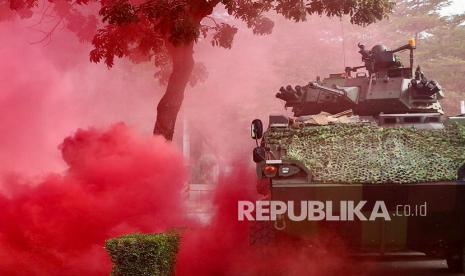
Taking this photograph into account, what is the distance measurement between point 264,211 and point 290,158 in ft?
2.53

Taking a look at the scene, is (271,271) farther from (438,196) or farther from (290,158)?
(438,196)

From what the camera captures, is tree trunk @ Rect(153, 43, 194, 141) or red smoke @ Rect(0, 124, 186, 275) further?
tree trunk @ Rect(153, 43, 194, 141)

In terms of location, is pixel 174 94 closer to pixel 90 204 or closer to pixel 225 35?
pixel 225 35

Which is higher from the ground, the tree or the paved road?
the tree

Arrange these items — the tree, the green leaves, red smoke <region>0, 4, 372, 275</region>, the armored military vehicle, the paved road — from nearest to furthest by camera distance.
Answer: the armored military vehicle, red smoke <region>0, 4, 372, 275</region>, the paved road, the tree, the green leaves

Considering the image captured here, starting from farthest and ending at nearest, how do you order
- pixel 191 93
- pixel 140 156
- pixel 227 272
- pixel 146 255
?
pixel 191 93 < pixel 140 156 < pixel 227 272 < pixel 146 255

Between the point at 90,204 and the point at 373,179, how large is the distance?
14.3ft

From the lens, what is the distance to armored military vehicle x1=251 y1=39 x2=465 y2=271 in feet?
29.2

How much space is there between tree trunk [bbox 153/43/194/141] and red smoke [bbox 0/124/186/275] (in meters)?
1.35

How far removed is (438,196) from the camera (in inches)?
348

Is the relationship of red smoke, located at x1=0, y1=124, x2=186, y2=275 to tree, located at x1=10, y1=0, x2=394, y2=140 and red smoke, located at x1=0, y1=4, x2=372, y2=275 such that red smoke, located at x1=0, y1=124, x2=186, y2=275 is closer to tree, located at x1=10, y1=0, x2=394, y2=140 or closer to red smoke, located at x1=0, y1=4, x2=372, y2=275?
red smoke, located at x1=0, y1=4, x2=372, y2=275

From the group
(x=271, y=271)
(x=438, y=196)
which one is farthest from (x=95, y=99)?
(x=438, y=196)

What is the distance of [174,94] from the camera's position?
48.1 feet

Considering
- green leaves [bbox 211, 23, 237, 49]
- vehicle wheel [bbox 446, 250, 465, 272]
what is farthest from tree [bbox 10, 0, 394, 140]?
vehicle wheel [bbox 446, 250, 465, 272]
